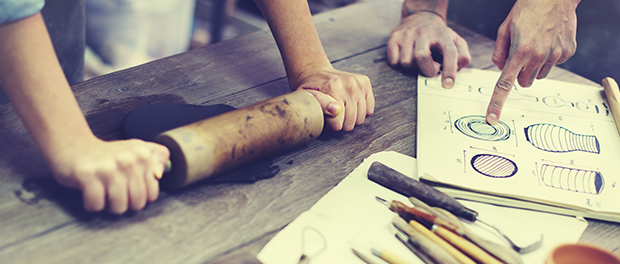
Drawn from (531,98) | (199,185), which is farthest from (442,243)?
(531,98)

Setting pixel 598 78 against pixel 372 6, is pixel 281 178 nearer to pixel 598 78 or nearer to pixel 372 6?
pixel 372 6

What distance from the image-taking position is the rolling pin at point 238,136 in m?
0.62

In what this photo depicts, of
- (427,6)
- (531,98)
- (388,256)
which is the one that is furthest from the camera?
(427,6)

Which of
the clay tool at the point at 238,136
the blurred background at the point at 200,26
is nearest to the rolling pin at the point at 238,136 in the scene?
the clay tool at the point at 238,136

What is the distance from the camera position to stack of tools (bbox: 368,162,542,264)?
55cm

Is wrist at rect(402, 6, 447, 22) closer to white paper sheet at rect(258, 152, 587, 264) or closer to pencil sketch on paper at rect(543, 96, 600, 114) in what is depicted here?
pencil sketch on paper at rect(543, 96, 600, 114)

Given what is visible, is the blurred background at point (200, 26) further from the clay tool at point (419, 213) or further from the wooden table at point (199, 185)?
the clay tool at point (419, 213)

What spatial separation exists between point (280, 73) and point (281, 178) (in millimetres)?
389

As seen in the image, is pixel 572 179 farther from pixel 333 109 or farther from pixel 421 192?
pixel 333 109

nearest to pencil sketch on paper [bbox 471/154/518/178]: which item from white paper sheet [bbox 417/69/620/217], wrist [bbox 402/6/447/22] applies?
white paper sheet [bbox 417/69/620/217]

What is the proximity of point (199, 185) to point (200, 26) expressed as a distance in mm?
2984

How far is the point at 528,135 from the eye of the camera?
2.80ft

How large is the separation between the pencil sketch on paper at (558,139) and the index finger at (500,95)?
0.06 metres

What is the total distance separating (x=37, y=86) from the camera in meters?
0.58
